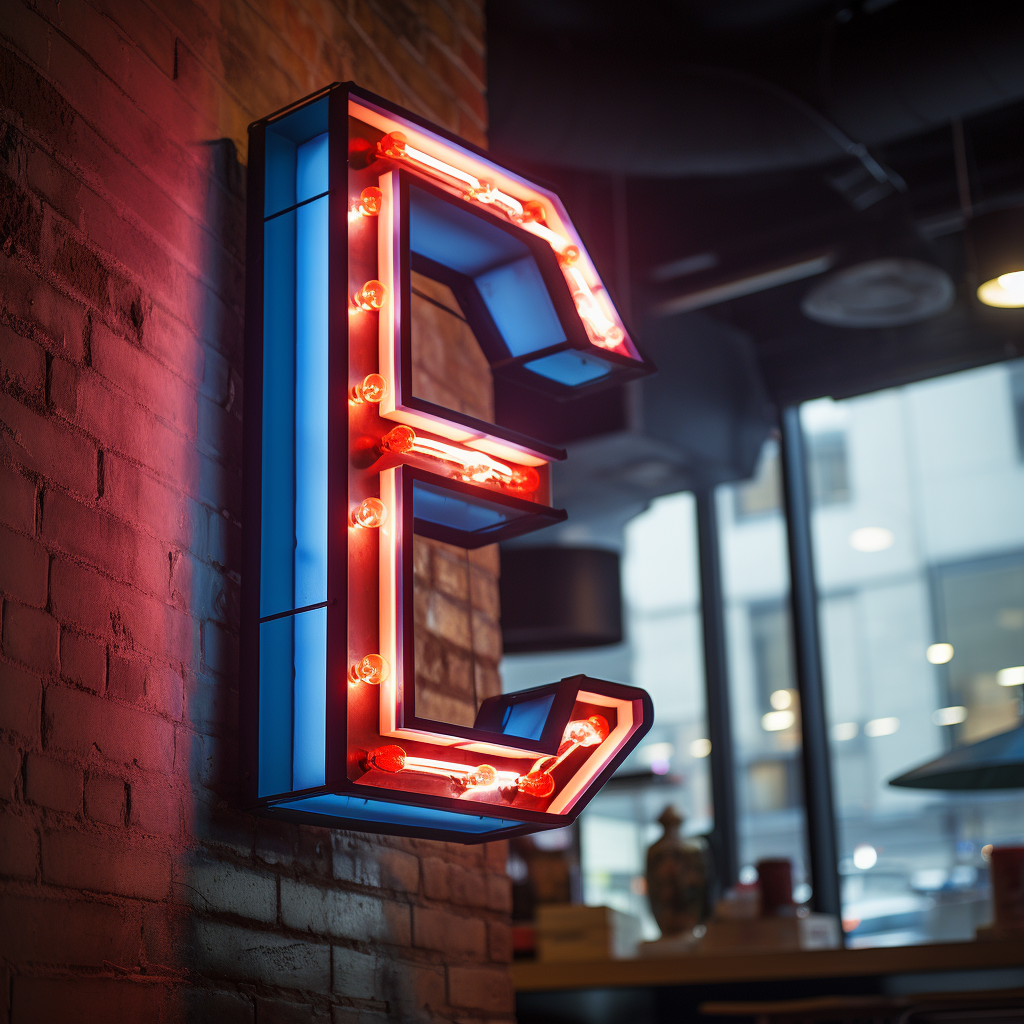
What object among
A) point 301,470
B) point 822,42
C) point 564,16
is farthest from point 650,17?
point 301,470

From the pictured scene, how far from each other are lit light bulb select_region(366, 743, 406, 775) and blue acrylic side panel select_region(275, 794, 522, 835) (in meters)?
0.06

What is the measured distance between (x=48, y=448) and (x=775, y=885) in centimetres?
353

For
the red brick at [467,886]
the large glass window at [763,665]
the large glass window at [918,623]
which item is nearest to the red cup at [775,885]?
the large glass window at [918,623]

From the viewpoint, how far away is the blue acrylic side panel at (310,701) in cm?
162

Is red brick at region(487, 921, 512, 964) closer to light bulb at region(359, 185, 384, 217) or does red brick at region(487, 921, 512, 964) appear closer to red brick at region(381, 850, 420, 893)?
red brick at region(381, 850, 420, 893)

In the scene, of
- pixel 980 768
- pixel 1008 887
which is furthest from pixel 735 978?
pixel 980 768

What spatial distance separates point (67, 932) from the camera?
143 cm

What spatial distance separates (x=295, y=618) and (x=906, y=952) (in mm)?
2771

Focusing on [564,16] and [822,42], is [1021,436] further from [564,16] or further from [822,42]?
[564,16]

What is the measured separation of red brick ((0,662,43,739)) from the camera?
1.40 meters

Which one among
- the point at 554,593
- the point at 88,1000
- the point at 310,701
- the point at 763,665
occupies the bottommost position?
the point at 88,1000

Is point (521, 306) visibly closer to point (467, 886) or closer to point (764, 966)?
point (467, 886)

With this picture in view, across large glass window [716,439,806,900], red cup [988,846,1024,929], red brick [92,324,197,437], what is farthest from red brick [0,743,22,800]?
large glass window [716,439,806,900]

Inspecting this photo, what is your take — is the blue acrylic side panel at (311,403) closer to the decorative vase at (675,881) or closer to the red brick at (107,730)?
the red brick at (107,730)
